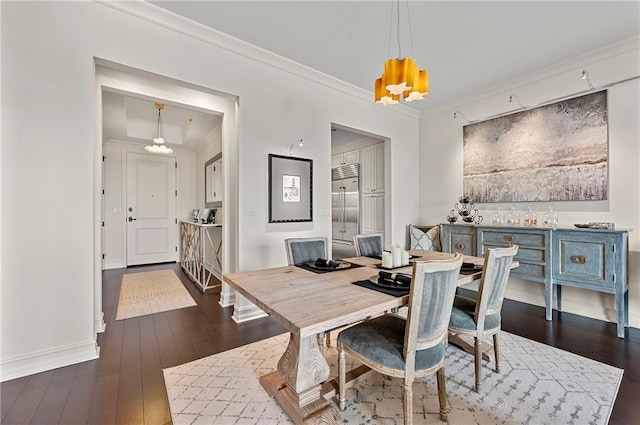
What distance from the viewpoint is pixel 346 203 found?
5.79 m

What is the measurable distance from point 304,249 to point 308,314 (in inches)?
54.1

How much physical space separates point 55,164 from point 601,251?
16.1ft

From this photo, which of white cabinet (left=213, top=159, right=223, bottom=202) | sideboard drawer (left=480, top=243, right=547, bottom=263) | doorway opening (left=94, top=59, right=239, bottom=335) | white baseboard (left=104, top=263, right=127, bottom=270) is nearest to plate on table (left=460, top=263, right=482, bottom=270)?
sideboard drawer (left=480, top=243, right=547, bottom=263)

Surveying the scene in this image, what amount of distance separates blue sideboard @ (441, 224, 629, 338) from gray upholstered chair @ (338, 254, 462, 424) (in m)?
2.37

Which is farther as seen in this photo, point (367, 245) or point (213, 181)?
point (213, 181)

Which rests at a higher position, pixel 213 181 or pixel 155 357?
pixel 213 181

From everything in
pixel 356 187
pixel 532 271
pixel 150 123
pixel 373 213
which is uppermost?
pixel 150 123

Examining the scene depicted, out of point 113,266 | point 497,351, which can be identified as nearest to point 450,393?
point 497,351

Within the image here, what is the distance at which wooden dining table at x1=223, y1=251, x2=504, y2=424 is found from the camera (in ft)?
4.06

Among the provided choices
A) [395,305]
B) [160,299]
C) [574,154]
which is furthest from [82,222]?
[574,154]

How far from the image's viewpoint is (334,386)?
5.87 ft

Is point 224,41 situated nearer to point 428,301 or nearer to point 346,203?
point 428,301

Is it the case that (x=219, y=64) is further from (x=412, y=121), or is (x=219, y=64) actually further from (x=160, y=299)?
(x=412, y=121)

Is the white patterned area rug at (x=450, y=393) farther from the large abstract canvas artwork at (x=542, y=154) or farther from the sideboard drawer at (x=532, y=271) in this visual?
the large abstract canvas artwork at (x=542, y=154)
